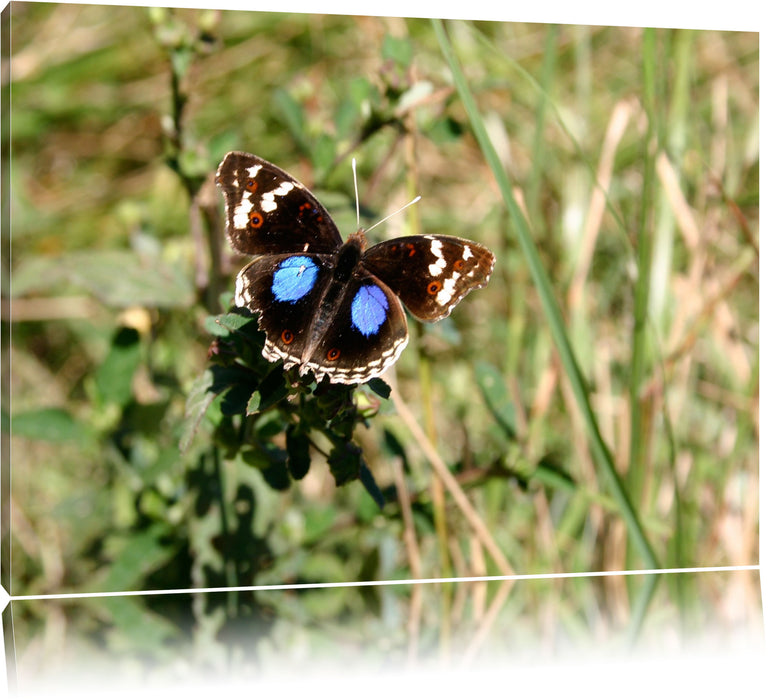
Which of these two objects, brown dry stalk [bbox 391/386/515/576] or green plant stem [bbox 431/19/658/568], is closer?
green plant stem [bbox 431/19/658/568]

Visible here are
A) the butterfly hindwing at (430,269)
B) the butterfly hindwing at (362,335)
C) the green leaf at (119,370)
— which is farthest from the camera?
the green leaf at (119,370)

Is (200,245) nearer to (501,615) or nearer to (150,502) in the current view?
(150,502)

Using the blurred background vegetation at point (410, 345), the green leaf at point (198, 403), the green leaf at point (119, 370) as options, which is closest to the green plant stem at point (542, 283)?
the blurred background vegetation at point (410, 345)

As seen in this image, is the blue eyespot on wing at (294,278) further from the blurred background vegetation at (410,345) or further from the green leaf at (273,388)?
the blurred background vegetation at (410,345)

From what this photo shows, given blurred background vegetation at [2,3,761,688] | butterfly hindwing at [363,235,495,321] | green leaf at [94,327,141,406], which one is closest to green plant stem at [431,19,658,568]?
blurred background vegetation at [2,3,761,688]

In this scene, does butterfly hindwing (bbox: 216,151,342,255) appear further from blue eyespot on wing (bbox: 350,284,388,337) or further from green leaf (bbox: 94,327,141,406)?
green leaf (bbox: 94,327,141,406)

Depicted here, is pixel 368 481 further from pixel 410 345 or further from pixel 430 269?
pixel 410 345

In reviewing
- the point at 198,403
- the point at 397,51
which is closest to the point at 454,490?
the point at 198,403
